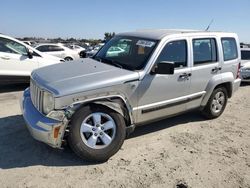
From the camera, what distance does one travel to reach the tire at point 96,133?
153 inches

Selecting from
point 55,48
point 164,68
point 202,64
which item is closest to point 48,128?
point 164,68

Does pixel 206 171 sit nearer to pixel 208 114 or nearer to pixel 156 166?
pixel 156 166

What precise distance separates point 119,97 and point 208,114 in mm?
2678

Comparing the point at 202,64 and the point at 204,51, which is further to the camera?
the point at 204,51

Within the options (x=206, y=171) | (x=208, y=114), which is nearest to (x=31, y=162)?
A: (x=206, y=171)

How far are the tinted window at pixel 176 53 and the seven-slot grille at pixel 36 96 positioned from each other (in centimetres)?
196

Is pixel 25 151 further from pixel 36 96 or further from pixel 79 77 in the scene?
pixel 79 77

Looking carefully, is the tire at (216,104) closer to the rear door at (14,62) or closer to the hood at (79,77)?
the hood at (79,77)

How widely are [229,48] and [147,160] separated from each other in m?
3.41

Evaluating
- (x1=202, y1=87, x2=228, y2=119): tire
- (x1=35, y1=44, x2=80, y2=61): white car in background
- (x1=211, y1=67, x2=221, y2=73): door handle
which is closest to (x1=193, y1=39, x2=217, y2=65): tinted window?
(x1=211, y1=67, x2=221, y2=73): door handle

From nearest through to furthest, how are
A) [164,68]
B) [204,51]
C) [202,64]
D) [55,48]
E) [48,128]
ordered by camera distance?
[48,128] < [164,68] < [202,64] < [204,51] < [55,48]

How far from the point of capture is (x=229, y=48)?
6238 millimetres

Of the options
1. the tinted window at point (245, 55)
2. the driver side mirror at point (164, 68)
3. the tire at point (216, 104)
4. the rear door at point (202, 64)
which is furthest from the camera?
the tinted window at point (245, 55)

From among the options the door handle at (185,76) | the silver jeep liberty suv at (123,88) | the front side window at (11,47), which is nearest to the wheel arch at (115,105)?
the silver jeep liberty suv at (123,88)
